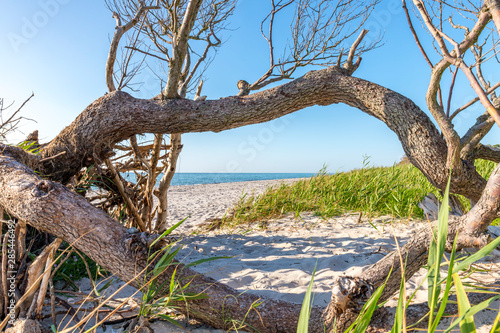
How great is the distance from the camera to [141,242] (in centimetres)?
176

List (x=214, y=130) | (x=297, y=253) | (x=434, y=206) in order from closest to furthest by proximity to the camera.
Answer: (x=214, y=130), (x=297, y=253), (x=434, y=206)

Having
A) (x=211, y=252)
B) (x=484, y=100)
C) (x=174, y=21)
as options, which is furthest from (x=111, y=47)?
(x=484, y=100)

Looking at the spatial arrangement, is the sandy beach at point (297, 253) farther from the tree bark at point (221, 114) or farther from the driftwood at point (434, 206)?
the tree bark at point (221, 114)

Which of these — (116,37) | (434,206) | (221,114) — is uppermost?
(116,37)

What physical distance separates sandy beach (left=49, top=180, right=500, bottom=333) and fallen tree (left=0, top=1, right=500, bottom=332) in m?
0.31

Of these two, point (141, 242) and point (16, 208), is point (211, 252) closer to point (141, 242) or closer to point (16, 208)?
point (141, 242)

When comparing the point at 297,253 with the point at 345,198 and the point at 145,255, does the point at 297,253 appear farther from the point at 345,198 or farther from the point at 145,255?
the point at 345,198

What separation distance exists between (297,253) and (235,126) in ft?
5.29

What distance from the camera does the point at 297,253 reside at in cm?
329

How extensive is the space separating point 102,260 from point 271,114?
1779 mm

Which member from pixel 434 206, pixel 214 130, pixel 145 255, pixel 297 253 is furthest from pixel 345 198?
pixel 145 255

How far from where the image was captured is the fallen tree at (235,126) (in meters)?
1.68

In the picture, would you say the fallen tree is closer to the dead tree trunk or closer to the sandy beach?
the dead tree trunk

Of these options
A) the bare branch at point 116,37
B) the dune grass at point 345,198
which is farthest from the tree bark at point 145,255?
the dune grass at point 345,198
